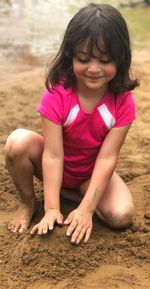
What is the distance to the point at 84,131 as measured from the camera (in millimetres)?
2645

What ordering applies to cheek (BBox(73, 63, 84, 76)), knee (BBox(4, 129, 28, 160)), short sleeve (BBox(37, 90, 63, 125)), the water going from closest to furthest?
cheek (BBox(73, 63, 84, 76))
short sleeve (BBox(37, 90, 63, 125))
knee (BBox(4, 129, 28, 160))
the water

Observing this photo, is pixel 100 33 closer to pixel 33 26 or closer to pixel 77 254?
pixel 77 254

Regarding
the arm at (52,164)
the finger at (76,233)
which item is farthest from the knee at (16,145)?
the finger at (76,233)

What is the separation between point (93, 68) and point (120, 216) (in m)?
0.78

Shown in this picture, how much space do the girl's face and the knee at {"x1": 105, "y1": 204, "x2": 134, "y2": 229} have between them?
2.10 ft

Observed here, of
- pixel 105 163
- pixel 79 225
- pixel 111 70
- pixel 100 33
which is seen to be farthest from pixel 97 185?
pixel 100 33

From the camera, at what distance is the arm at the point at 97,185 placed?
2504 millimetres

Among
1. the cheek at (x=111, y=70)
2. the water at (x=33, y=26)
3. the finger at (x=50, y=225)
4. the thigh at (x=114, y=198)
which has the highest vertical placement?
the cheek at (x=111, y=70)

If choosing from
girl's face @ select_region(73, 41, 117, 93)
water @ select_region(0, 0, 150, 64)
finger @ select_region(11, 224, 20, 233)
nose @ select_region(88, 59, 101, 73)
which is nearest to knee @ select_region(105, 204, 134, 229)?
finger @ select_region(11, 224, 20, 233)

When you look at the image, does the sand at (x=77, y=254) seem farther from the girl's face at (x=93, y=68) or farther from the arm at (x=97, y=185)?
the girl's face at (x=93, y=68)

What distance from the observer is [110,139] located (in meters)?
2.63

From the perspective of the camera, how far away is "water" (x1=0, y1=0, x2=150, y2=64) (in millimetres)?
5863

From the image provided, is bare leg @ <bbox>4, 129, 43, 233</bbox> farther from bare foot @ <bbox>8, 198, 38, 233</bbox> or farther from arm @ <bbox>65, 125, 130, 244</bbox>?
arm @ <bbox>65, 125, 130, 244</bbox>

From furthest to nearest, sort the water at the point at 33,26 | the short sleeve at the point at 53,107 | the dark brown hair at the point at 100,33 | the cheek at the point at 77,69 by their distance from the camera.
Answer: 1. the water at the point at 33,26
2. the short sleeve at the point at 53,107
3. the cheek at the point at 77,69
4. the dark brown hair at the point at 100,33
